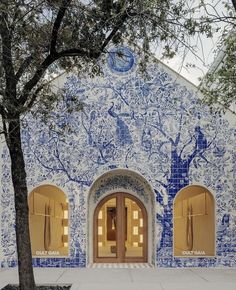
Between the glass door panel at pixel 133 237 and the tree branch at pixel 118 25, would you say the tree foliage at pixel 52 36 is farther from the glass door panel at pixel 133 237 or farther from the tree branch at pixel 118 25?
the glass door panel at pixel 133 237

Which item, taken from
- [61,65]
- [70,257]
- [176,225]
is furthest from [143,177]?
[61,65]

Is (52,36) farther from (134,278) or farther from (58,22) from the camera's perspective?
(134,278)

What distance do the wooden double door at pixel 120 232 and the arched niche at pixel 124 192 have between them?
0.40 feet

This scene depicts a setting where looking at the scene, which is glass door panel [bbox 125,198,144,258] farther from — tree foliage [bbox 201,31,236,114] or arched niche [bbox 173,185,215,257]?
tree foliage [bbox 201,31,236,114]

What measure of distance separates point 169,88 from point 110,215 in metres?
4.61

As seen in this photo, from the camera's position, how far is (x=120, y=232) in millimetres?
18562

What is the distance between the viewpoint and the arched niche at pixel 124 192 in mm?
Result: 18266

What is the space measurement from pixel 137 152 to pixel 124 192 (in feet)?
5.72

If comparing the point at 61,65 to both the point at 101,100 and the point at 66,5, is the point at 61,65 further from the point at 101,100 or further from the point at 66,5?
the point at 101,100

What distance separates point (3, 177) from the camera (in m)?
17.7

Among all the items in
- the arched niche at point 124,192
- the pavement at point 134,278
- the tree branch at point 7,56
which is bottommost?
the pavement at point 134,278

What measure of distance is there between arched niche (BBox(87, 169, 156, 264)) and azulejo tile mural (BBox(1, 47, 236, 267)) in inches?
24.1

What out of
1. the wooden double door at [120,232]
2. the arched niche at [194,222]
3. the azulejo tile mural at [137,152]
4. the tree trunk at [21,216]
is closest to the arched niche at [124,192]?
the wooden double door at [120,232]

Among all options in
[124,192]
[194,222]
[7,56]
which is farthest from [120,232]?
[7,56]
